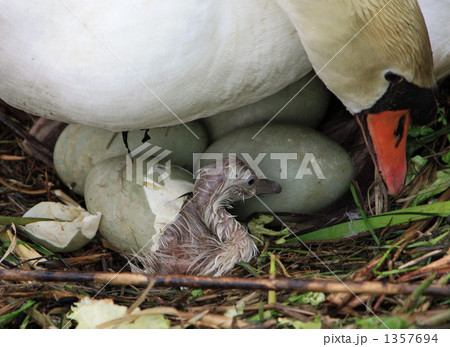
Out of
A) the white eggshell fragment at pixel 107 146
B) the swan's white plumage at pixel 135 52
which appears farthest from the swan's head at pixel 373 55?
the white eggshell fragment at pixel 107 146

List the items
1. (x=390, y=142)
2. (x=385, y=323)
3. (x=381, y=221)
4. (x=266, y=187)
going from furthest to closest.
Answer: (x=266, y=187)
(x=381, y=221)
(x=390, y=142)
(x=385, y=323)

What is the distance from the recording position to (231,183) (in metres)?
2.05

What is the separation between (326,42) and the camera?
1512mm

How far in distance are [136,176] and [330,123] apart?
2.93 feet

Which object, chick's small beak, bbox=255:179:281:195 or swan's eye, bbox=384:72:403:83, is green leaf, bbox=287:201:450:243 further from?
swan's eye, bbox=384:72:403:83

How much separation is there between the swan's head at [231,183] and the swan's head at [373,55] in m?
0.47

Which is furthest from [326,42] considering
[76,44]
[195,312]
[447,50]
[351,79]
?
[195,312]

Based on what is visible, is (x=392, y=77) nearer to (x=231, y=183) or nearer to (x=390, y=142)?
(x=390, y=142)

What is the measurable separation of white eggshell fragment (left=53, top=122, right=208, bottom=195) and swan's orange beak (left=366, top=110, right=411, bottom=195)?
79cm

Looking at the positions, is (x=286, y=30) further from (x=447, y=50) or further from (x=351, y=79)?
(x=447, y=50)

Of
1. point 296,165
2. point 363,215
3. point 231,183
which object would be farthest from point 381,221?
point 231,183

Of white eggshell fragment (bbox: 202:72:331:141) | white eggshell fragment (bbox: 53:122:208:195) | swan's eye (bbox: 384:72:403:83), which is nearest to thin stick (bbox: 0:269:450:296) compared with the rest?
swan's eye (bbox: 384:72:403:83)

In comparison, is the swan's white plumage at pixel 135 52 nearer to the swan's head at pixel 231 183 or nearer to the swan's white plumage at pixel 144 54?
the swan's white plumage at pixel 144 54

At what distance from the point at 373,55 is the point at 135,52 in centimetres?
66
